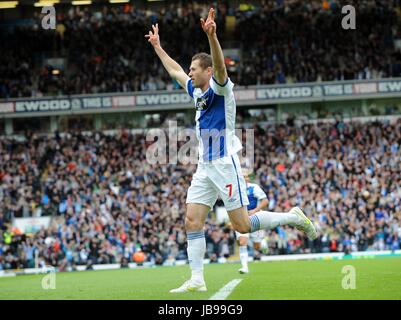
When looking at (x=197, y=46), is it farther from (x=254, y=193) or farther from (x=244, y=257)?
(x=244, y=257)

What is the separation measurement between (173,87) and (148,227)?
11893mm

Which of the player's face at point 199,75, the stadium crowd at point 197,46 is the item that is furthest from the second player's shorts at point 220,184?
the stadium crowd at point 197,46

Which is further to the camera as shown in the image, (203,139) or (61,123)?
(61,123)

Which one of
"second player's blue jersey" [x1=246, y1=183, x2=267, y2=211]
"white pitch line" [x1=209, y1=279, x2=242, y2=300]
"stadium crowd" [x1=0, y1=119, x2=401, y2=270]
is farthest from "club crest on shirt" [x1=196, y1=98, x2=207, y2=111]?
"stadium crowd" [x1=0, y1=119, x2=401, y2=270]

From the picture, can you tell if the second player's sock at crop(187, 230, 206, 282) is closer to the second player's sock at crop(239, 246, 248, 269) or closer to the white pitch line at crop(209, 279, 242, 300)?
the white pitch line at crop(209, 279, 242, 300)

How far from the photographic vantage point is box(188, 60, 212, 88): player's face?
9.68m

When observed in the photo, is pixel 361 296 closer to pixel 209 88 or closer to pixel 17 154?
pixel 209 88

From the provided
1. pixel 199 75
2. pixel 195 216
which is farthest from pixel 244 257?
pixel 199 75

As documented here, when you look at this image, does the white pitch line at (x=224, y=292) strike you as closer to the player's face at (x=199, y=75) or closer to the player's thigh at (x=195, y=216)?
the player's thigh at (x=195, y=216)

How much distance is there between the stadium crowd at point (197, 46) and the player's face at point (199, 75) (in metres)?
30.9

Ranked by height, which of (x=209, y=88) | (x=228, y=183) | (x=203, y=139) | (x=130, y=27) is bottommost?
(x=228, y=183)

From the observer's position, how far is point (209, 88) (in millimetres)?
9727

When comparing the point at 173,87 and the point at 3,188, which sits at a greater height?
the point at 173,87
